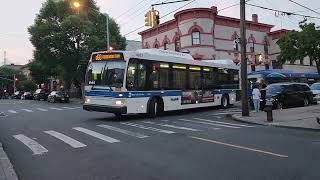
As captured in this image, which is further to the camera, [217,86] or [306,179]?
[217,86]

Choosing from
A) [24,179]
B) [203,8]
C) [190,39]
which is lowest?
[24,179]

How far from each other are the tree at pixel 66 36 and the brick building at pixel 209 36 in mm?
7191

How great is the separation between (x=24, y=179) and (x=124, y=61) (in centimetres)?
1215

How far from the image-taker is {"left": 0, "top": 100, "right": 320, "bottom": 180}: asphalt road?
8.54 m

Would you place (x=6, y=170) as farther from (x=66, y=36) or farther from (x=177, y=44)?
(x=66, y=36)

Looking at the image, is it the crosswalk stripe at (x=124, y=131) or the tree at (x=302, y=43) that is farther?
the tree at (x=302, y=43)

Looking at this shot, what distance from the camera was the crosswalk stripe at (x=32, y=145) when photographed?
11570 mm

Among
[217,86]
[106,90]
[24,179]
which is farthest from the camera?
[217,86]

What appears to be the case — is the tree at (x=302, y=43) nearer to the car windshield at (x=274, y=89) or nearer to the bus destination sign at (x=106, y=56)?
the car windshield at (x=274, y=89)

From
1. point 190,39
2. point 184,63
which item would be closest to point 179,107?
point 184,63

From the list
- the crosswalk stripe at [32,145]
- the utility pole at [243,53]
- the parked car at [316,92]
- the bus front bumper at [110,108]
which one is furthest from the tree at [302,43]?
the crosswalk stripe at [32,145]

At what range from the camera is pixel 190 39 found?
48.7 meters

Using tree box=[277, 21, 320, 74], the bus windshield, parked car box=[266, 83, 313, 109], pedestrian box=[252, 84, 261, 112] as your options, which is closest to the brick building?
tree box=[277, 21, 320, 74]

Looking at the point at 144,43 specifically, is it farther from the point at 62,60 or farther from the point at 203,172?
the point at 203,172
